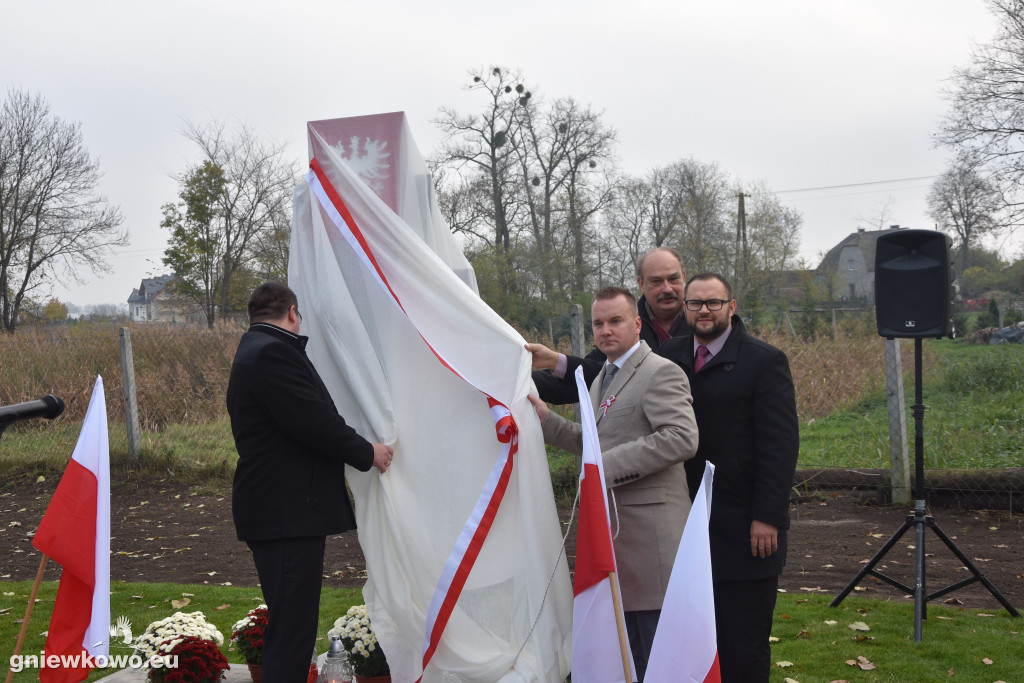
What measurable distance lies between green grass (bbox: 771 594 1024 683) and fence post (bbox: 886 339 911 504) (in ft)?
8.63

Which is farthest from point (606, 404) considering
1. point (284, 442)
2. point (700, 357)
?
point (284, 442)

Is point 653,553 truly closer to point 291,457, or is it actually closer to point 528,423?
point 528,423

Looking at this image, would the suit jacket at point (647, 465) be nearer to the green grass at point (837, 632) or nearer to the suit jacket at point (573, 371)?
the suit jacket at point (573, 371)

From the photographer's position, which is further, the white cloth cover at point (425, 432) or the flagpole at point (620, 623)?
the white cloth cover at point (425, 432)

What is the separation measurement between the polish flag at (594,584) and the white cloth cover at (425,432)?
0.45 metres

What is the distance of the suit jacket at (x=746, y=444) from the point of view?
11.3ft

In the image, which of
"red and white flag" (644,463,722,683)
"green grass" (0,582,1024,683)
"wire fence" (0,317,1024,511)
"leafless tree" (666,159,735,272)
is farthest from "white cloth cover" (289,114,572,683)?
"leafless tree" (666,159,735,272)

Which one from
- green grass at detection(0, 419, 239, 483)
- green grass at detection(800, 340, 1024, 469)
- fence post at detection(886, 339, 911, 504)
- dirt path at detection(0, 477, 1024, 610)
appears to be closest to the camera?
dirt path at detection(0, 477, 1024, 610)

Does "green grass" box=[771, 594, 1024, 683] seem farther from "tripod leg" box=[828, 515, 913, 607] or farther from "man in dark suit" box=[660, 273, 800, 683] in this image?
"man in dark suit" box=[660, 273, 800, 683]

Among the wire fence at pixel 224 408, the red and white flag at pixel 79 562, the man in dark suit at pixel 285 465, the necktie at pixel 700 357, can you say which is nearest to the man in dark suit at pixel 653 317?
the necktie at pixel 700 357

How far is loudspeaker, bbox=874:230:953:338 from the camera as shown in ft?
17.6

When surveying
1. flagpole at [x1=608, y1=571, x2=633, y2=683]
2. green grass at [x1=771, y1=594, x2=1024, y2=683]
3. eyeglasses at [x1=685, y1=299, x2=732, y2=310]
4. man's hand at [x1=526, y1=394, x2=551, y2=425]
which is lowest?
green grass at [x1=771, y1=594, x2=1024, y2=683]

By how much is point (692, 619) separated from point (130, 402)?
960 cm

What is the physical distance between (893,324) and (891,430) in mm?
3033
